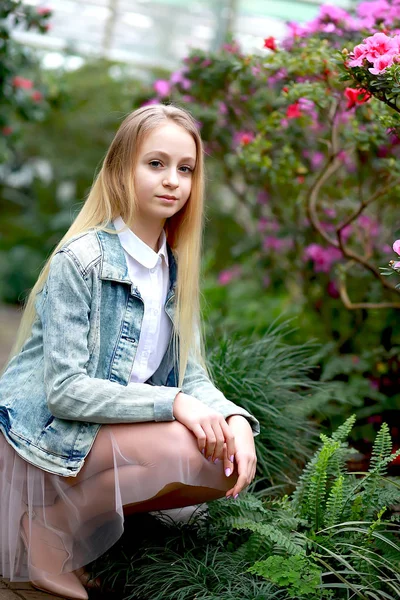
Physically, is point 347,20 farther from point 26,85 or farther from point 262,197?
point 26,85

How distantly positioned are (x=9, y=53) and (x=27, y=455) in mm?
3442

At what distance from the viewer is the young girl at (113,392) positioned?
2271 millimetres

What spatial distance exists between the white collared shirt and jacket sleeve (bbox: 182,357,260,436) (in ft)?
0.38

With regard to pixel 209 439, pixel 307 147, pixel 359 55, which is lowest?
→ pixel 209 439

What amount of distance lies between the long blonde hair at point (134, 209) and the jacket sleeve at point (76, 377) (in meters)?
0.17

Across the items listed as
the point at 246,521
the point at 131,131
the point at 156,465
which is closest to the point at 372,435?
the point at 246,521

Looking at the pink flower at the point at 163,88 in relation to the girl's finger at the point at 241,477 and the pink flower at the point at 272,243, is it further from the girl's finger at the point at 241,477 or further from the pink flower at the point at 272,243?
the girl's finger at the point at 241,477

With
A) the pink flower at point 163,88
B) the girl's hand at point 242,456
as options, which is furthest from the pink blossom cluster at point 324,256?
the girl's hand at point 242,456

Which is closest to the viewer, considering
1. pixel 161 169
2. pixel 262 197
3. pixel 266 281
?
pixel 161 169

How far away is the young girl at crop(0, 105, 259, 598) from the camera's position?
2.27 m

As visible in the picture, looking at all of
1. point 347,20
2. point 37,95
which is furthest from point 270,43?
point 37,95

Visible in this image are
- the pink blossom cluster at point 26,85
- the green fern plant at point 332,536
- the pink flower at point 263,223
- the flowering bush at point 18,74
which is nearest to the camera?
the green fern plant at point 332,536

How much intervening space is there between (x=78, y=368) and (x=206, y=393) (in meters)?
0.47

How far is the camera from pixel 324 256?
16.2 ft
